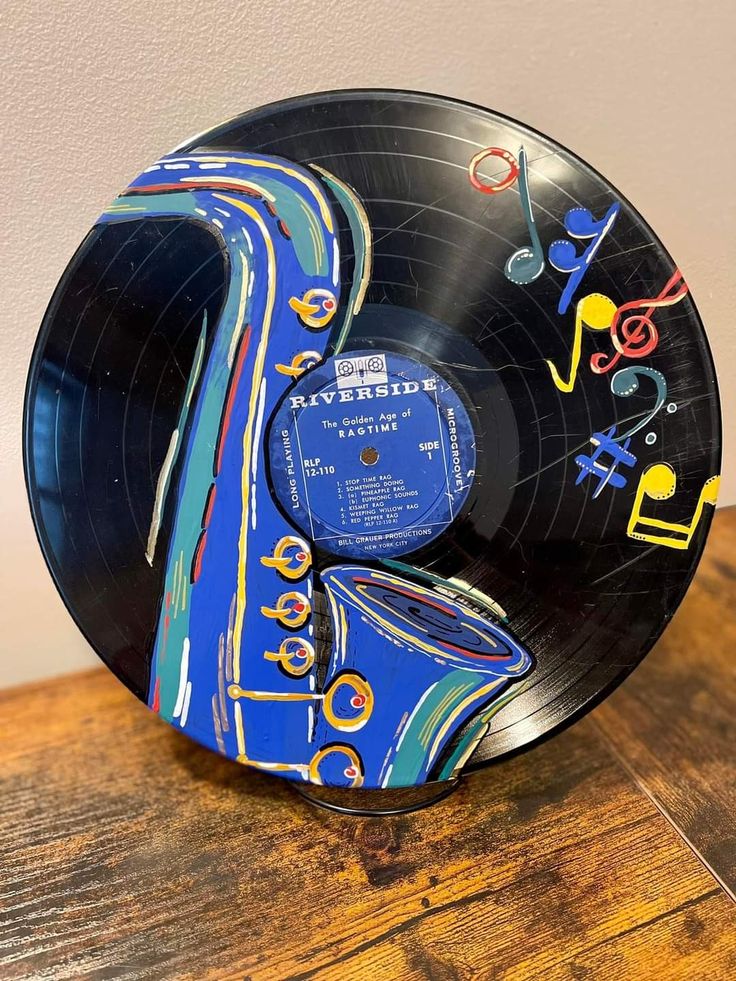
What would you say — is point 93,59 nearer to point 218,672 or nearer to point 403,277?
point 403,277

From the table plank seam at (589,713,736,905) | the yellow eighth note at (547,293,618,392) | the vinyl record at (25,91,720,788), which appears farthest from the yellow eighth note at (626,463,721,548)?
the table plank seam at (589,713,736,905)

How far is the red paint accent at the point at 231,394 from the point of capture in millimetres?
569

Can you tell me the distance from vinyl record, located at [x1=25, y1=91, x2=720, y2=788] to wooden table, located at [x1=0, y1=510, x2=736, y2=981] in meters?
0.08

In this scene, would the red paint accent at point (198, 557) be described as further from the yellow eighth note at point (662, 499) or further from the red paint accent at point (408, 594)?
the yellow eighth note at point (662, 499)

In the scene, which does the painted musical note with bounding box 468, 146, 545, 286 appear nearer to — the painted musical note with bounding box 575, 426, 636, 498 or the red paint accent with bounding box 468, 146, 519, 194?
the red paint accent with bounding box 468, 146, 519, 194

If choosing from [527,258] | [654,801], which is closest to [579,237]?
[527,258]

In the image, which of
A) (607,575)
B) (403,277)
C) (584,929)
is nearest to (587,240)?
(403,277)

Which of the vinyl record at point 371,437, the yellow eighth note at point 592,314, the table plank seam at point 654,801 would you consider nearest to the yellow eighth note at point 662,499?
the vinyl record at point 371,437

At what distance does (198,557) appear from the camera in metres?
0.59

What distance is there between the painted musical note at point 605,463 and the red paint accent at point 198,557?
0.30m

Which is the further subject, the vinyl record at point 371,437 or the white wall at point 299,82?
the white wall at point 299,82

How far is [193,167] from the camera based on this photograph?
547mm

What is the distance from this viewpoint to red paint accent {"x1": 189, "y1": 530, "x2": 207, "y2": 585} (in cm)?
59

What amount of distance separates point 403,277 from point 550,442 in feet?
0.56
